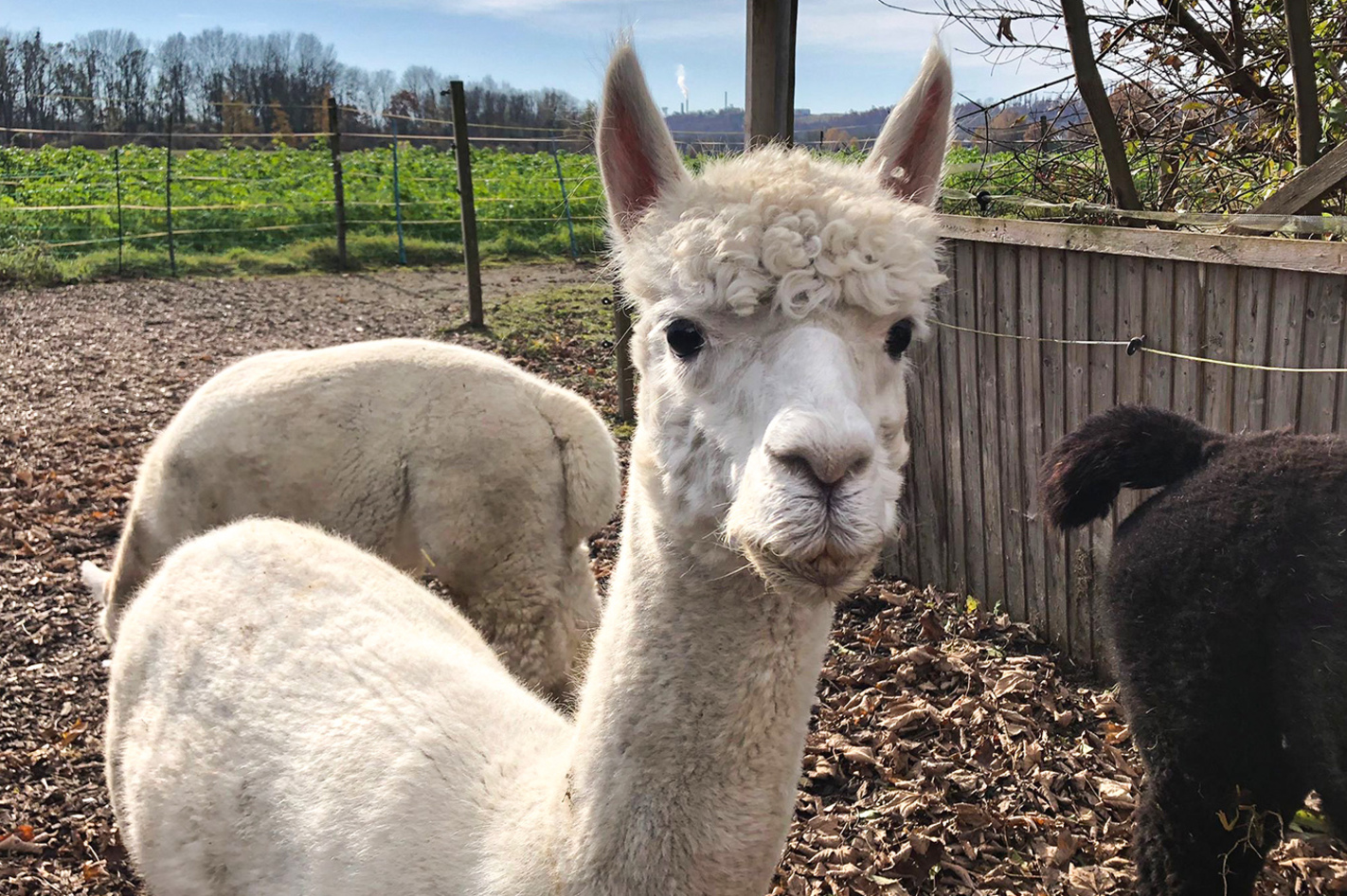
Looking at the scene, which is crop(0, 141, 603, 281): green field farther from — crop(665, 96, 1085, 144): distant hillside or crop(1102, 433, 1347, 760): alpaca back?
crop(1102, 433, 1347, 760): alpaca back

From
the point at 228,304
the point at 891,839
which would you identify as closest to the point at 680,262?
the point at 891,839

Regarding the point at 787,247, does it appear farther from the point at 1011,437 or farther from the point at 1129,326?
the point at 1011,437

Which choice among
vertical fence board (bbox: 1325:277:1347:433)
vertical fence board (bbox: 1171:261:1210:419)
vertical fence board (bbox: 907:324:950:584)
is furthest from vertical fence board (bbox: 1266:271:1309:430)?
vertical fence board (bbox: 907:324:950:584)

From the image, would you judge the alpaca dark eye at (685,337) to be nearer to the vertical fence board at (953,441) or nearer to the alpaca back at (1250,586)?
the alpaca back at (1250,586)

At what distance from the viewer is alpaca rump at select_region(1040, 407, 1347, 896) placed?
9.23 ft

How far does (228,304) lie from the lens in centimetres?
1508

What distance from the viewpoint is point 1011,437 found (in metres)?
5.07

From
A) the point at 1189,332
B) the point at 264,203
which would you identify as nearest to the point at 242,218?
the point at 264,203

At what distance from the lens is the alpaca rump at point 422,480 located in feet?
14.8

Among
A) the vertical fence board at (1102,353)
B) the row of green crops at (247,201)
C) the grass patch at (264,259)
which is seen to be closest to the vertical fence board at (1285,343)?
the vertical fence board at (1102,353)

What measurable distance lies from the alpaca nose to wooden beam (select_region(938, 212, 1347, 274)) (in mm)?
1506

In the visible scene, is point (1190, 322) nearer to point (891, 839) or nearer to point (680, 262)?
point (891, 839)

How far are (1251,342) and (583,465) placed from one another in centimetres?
283

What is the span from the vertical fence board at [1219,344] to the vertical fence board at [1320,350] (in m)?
0.30
